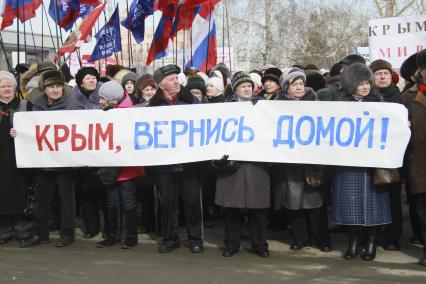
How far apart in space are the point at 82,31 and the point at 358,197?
21.9 feet

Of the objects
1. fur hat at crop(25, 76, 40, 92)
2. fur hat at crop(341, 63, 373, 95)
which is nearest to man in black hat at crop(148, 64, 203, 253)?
fur hat at crop(341, 63, 373, 95)

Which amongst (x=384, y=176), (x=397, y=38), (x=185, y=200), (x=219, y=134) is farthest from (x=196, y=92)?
(x=397, y=38)

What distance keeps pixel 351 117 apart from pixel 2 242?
404 cm

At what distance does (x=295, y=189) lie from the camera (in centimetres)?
597

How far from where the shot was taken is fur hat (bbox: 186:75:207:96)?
24.0 feet

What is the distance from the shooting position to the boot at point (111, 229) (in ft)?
21.3

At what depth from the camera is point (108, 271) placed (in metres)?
5.54

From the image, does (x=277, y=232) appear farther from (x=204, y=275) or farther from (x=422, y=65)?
(x=422, y=65)

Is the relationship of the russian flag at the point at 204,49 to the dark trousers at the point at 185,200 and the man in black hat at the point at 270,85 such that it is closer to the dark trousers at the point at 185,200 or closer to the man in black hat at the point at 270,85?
the man in black hat at the point at 270,85

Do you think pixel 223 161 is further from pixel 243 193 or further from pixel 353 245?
pixel 353 245

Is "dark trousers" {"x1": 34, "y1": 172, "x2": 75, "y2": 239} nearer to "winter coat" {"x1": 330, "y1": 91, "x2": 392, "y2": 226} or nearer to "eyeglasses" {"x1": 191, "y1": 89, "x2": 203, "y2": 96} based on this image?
"eyeglasses" {"x1": 191, "y1": 89, "x2": 203, "y2": 96}

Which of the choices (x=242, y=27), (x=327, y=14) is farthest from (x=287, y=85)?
(x=327, y=14)

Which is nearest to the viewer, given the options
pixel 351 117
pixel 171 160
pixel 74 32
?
pixel 351 117

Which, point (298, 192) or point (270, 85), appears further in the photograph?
point (270, 85)
